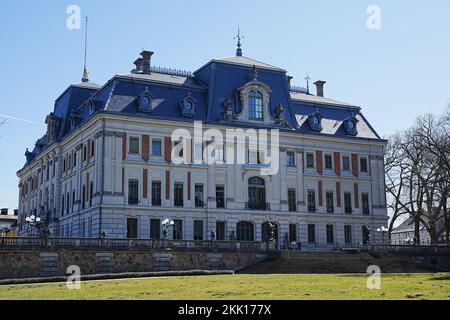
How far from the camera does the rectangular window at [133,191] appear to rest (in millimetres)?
53156

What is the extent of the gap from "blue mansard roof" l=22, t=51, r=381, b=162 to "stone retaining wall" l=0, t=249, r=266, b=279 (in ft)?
45.6

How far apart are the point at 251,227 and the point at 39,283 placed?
2691 centimetres

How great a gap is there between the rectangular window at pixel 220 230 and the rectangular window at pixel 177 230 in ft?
10.7

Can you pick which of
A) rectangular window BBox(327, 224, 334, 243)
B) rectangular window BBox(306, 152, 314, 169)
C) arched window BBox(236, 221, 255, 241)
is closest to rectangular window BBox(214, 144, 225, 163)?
arched window BBox(236, 221, 255, 241)

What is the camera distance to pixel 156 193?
54.3m

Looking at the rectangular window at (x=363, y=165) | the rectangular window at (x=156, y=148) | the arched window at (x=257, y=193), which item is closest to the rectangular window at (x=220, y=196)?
the arched window at (x=257, y=193)

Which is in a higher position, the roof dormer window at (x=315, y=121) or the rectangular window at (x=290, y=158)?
the roof dormer window at (x=315, y=121)

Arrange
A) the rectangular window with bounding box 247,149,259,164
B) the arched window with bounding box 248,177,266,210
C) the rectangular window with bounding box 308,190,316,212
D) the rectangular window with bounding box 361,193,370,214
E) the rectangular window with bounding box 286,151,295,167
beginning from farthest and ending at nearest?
the rectangular window with bounding box 361,193,370,214
the rectangular window with bounding box 308,190,316,212
the rectangular window with bounding box 286,151,295,167
the rectangular window with bounding box 247,149,259,164
the arched window with bounding box 248,177,266,210

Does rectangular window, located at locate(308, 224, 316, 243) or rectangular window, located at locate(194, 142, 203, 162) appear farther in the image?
rectangular window, located at locate(308, 224, 316, 243)

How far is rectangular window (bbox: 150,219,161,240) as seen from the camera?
53375mm

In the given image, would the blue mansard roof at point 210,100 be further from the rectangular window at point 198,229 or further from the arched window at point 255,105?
the rectangular window at point 198,229

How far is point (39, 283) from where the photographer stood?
33.2 m

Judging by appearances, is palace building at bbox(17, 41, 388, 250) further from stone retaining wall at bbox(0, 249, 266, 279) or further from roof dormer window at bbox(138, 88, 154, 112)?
stone retaining wall at bbox(0, 249, 266, 279)
